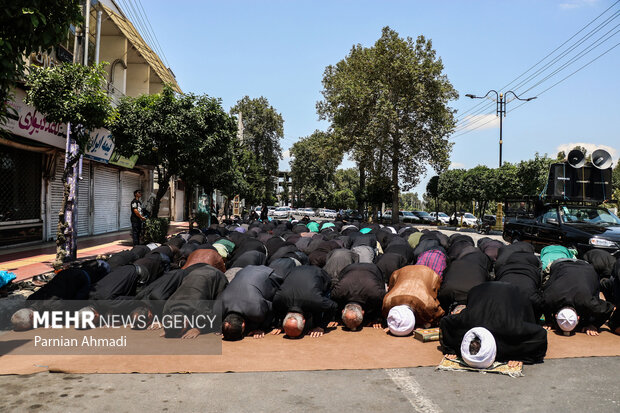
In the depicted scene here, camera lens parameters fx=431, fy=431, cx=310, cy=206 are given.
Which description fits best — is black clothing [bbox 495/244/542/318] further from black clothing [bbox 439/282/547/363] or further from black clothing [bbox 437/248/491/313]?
black clothing [bbox 439/282/547/363]

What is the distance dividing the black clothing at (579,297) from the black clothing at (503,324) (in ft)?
5.00

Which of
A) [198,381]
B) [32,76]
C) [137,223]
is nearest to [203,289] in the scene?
[198,381]

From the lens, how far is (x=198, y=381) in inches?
180

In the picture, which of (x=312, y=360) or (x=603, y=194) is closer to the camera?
(x=312, y=360)

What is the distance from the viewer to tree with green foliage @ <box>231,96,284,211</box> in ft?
169

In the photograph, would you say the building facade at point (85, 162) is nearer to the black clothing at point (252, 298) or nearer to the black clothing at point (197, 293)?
the black clothing at point (197, 293)

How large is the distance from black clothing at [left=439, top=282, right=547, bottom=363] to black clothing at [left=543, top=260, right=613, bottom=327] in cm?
152

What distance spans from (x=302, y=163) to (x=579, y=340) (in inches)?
2638

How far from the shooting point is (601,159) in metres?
12.3

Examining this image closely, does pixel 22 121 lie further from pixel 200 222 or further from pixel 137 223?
pixel 200 222

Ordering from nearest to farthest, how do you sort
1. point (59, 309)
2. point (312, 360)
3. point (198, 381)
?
1. point (198, 381)
2. point (312, 360)
3. point (59, 309)

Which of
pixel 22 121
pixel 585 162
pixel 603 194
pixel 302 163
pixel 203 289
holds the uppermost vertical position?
pixel 302 163

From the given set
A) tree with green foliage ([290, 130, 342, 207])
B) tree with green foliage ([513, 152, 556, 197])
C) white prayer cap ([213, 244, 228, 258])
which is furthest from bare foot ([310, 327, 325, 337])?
tree with green foliage ([290, 130, 342, 207])

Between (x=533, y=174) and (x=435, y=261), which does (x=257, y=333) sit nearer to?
(x=435, y=261)
